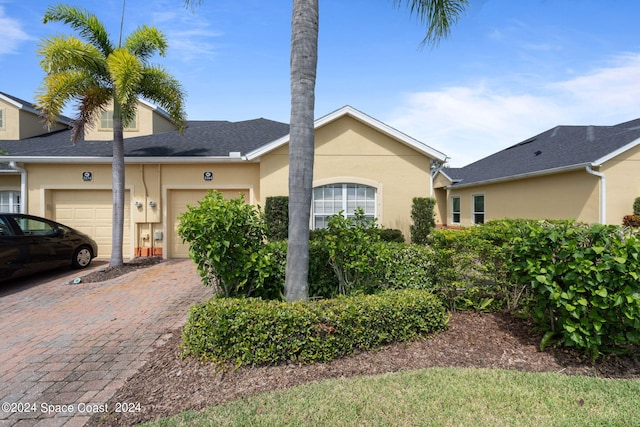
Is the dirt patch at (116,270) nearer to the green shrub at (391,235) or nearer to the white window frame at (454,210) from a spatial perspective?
the green shrub at (391,235)

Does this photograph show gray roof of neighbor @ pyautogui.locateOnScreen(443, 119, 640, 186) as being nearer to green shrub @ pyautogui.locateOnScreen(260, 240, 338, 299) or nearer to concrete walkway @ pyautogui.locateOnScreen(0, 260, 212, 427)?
green shrub @ pyautogui.locateOnScreen(260, 240, 338, 299)

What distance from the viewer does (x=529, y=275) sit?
3.58 meters

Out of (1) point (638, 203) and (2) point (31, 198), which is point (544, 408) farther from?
(2) point (31, 198)

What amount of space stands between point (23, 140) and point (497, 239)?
62.0ft

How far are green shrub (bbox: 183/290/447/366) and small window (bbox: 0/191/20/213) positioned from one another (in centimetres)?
1216

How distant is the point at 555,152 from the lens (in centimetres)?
1358

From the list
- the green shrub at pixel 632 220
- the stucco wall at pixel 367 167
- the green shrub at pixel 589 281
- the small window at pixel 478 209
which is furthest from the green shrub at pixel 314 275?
the small window at pixel 478 209

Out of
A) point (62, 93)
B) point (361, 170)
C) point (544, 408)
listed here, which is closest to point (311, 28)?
point (544, 408)

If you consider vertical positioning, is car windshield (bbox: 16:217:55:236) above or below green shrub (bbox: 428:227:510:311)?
above

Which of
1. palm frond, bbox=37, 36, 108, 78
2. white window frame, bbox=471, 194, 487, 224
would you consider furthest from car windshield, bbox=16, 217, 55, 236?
white window frame, bbox=471, 194, 487, 224

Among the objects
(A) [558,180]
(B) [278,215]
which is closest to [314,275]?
(B) [278,215]

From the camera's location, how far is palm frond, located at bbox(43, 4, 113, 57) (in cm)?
771

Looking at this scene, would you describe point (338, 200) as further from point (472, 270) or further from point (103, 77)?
point (103, 77)

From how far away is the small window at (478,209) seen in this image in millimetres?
16891
